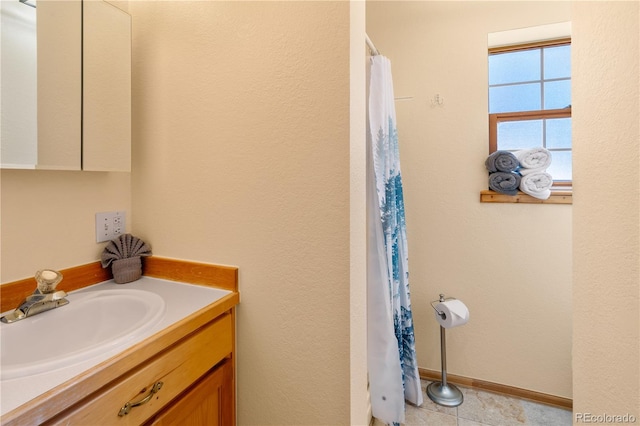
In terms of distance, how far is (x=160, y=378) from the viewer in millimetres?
809

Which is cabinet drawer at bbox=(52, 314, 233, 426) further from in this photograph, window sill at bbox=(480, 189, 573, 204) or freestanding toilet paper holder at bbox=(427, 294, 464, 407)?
window sill at bbox=(480, 189, 573, 204)

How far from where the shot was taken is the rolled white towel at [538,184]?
176 cm

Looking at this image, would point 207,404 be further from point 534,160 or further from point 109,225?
point 534,160

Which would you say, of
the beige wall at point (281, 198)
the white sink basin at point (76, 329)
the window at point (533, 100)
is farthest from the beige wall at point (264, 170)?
the window at point (533, 100)

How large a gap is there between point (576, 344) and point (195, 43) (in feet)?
5.67

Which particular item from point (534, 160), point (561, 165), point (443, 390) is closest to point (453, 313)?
point (443, 390)

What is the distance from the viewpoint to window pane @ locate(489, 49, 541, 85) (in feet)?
6.56

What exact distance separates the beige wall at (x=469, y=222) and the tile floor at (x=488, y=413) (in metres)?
0.11

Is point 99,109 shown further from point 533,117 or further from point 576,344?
point 533,117

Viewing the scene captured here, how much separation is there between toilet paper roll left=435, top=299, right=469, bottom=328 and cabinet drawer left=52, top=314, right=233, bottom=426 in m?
1.28

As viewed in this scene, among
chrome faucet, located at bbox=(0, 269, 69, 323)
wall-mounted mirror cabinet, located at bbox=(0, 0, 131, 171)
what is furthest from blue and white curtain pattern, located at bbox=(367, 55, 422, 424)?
chrome faucet, located at bbox=(0, 269, 69, 323)

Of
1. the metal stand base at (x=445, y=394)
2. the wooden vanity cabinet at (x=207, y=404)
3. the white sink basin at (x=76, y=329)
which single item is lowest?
the metal stand base at (x=445, y=394)

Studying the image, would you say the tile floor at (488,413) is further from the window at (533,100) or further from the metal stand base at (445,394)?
the window at (533,100)

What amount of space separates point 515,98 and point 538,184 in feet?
2.12
